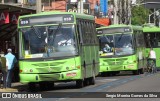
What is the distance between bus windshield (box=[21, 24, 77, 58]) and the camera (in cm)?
2398

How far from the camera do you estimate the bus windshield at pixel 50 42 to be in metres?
24.0

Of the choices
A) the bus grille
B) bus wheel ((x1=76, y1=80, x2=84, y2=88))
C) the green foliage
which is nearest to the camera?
the bus grille

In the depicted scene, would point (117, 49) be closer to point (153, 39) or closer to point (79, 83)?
point (153, 39)

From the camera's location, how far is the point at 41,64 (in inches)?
939

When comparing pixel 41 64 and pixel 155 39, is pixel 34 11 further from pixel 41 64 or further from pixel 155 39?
pixel 155 39

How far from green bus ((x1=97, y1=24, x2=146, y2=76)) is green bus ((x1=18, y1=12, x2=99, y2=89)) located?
11276 millimetres

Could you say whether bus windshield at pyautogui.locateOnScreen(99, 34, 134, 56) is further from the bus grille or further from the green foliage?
the green foliage

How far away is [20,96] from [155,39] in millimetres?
26570

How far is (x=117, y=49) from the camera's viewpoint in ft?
118

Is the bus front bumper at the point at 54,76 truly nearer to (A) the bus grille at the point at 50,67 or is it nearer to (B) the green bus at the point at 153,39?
(A) the bus grille at the point at 50,67

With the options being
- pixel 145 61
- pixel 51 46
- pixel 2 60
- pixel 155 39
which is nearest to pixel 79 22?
pixel 51 46

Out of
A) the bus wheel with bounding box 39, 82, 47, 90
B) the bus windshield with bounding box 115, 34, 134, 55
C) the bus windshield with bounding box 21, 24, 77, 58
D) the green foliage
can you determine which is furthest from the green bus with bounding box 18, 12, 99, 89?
the green foliage

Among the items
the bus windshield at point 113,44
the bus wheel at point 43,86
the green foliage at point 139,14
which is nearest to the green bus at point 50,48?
the bus wheel at point 43,86

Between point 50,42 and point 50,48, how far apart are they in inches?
9.7
